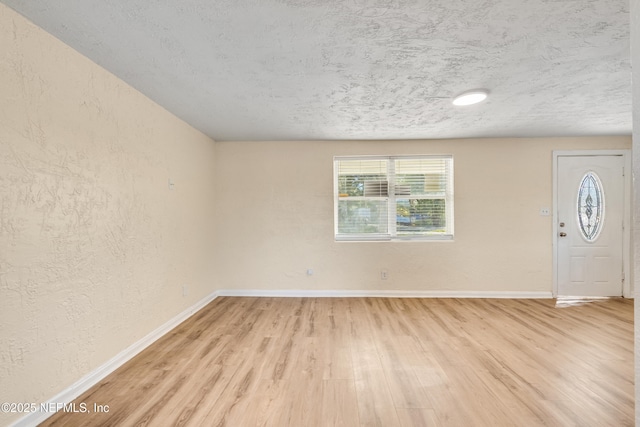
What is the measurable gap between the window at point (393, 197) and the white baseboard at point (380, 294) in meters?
0.81

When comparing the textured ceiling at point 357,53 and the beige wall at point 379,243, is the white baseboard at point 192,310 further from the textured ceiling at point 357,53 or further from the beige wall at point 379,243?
the textured ceiling at point 357,53

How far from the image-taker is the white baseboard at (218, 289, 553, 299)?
3.85 m

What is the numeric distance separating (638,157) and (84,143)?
109 inches

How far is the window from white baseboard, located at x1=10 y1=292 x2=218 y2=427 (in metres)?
2.42

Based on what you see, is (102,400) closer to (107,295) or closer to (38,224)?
(107,295)

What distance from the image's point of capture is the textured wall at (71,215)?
1453mm

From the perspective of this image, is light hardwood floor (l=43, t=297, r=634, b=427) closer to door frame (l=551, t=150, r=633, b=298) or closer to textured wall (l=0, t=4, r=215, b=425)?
textured wall (l=0, t=4, r=215, b=425)

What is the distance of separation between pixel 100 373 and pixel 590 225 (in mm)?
5855

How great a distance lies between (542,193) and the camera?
385 centimetres

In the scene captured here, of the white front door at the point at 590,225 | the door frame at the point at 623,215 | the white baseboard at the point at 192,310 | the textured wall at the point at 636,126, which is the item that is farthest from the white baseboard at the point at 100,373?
the white front door at the point at 590,225

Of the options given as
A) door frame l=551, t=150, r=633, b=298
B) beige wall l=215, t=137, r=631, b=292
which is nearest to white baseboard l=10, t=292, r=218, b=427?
beige wall l=215, t=137, r=631, b=292

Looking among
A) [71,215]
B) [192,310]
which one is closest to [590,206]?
[192,310]

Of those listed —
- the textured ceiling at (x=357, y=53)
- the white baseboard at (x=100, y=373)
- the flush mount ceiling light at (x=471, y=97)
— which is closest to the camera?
the textured ceiling at (x=357, y=53)

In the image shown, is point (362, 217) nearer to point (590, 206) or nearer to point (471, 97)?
point (471, 97)
